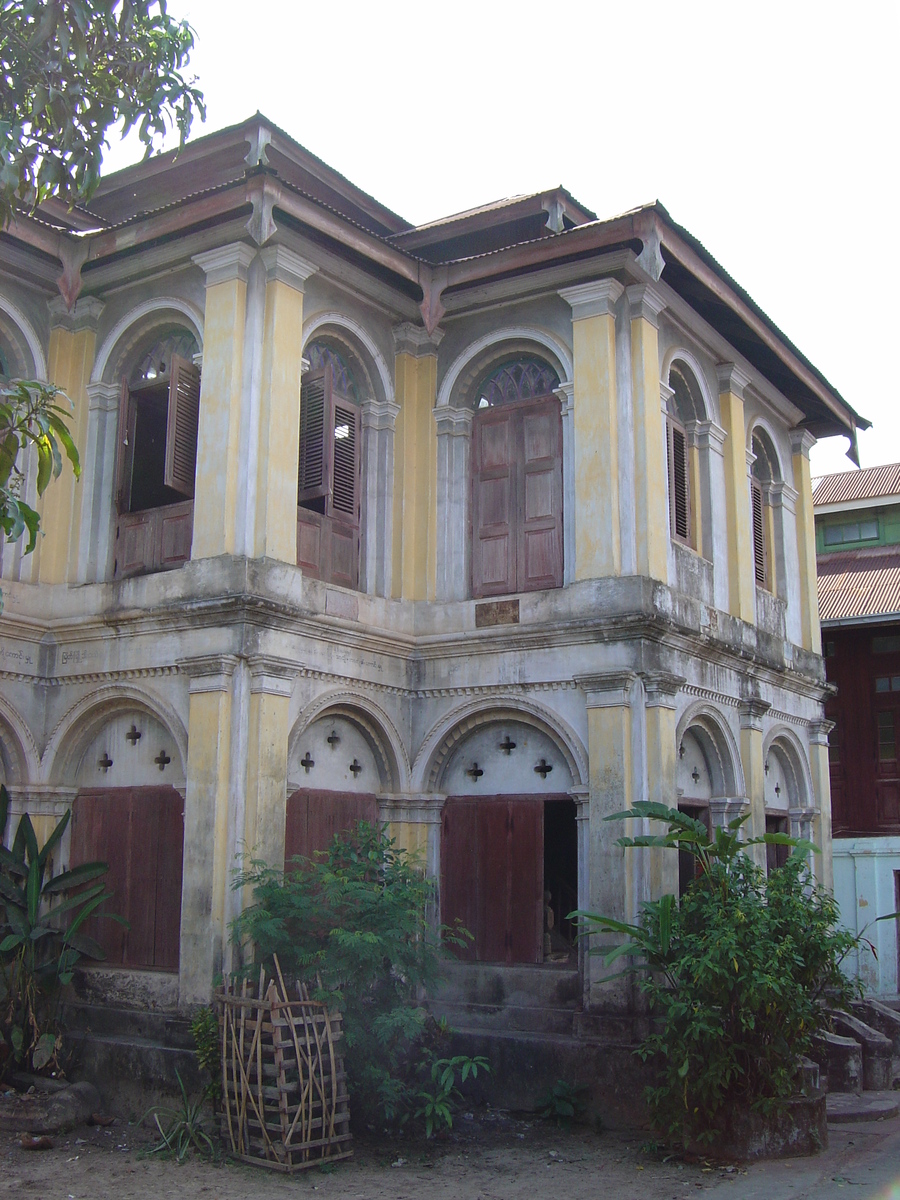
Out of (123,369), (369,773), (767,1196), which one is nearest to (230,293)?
(123,369)

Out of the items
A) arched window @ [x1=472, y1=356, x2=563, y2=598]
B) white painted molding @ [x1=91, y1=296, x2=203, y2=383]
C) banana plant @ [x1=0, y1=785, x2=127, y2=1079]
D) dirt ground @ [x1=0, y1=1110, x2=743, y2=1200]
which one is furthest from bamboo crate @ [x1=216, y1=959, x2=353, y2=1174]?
white painted molding @ [x1=91, y1=296, x2=203, y2=383]

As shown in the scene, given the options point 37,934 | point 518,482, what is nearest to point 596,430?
point 518,482

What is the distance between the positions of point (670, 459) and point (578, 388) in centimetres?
159

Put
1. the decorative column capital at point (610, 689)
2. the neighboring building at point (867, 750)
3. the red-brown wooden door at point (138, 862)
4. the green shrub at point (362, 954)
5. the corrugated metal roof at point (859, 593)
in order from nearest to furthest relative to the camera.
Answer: the green shrub at point (362, 954) → the red-brown wooden door at point (138, 862) → the decorative column capital at point (610, 689) → the neighboring building at point (867, 750) → the corrugated metal roof at point (859, 593)

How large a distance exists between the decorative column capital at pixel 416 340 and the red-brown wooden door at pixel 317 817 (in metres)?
4.70

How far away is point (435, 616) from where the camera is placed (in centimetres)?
1254

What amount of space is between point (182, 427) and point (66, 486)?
67.1 inches

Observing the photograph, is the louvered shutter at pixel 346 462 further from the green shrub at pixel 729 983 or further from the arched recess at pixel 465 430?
the green shrub at pixel 729 983

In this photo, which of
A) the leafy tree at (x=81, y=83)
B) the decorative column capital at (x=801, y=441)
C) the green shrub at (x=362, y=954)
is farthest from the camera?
the decorative column capital at (x=801, y=441)

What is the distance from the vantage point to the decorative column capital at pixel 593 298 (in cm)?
1186

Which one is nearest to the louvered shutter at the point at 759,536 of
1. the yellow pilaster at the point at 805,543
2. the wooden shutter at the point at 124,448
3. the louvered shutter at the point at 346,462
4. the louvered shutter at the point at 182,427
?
the yellow pilaster at the point at 805,543

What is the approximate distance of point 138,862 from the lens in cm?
1139

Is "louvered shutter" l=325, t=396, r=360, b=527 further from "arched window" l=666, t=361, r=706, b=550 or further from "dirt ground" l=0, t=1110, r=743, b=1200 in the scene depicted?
"dirt ground" l=0, t=1110, r=743, b=1200

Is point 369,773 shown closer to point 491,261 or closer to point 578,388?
point 578,388
